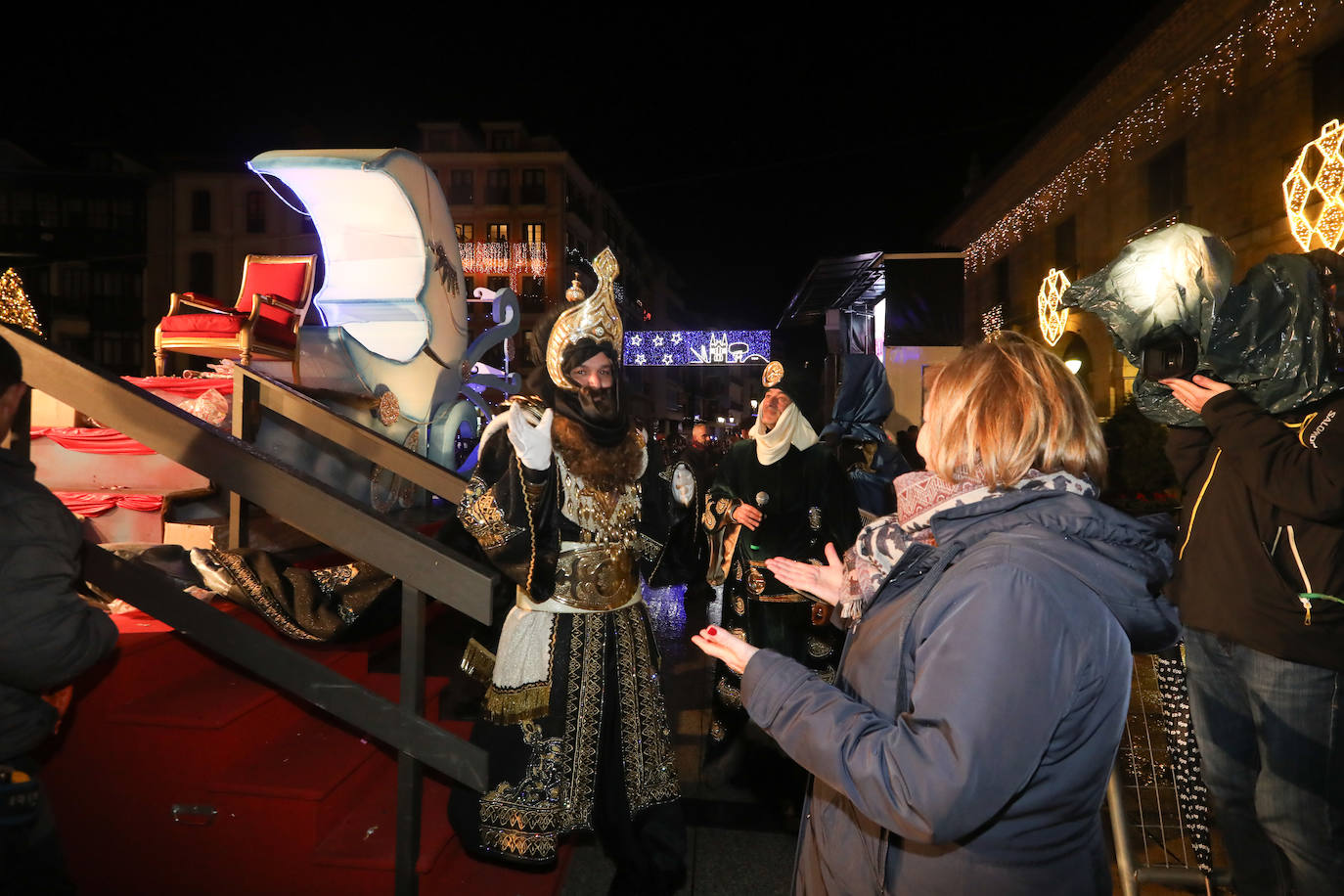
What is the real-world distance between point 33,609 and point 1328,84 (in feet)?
43.2

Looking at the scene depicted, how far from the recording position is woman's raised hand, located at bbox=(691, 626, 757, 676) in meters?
1.56

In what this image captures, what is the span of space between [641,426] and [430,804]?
1.85m

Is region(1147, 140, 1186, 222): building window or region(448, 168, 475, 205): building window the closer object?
region(1147, 140, 1186, 222): building window

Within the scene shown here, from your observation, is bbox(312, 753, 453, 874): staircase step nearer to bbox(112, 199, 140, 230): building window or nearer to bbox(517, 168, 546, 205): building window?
bbox(517, 168, 546, 205): building window

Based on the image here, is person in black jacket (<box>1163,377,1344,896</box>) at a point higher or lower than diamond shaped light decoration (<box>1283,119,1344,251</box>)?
lower

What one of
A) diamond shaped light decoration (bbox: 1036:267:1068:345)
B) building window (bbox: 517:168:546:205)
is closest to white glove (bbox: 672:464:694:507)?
diamond shaped light decoration (bbox: 1036:267:1068:345)

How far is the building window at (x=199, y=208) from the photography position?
3822cm

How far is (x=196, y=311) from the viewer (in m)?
7.31

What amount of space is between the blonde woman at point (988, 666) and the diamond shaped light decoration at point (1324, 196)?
7.21 meters

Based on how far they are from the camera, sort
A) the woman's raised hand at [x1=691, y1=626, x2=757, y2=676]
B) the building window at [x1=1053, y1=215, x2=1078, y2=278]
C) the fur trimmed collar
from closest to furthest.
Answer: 1. the woman's raised hand at [x1=691, y1=626, x2=757, y2=676]
2. the fur trimmed collar
3. the building window at [x1=1053, y1=215, x2=1078, y2=278]

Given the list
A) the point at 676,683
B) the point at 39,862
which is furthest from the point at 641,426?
the point at 676,683

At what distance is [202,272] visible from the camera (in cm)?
3853

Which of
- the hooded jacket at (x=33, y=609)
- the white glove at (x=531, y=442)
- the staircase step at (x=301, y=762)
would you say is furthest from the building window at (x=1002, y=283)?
the hooded jacket at (x=33, y=609)

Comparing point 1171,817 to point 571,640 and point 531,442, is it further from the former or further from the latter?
point 531,442
